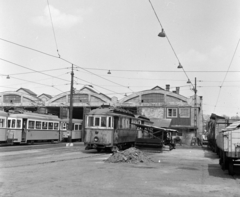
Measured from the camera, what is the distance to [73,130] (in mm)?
40438

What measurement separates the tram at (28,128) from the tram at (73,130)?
3.22m

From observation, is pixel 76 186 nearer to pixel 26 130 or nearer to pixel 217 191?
pixel 217 191

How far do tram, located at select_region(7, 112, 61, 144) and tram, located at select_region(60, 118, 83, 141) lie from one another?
3220 mm

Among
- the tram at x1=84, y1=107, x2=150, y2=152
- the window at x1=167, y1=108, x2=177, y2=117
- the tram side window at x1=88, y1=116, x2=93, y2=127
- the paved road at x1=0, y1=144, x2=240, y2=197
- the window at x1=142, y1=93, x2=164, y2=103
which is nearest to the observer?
the paved road at x1=0, y1=144, x2=240, y2=197

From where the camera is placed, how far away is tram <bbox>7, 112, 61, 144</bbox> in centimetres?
2722

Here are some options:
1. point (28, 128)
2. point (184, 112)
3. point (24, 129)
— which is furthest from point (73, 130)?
point (184, 112)

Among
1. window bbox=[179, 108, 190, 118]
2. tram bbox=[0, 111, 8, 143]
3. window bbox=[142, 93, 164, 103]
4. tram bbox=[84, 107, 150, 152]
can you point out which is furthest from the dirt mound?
window bbox=[142, 93, 164, 103]

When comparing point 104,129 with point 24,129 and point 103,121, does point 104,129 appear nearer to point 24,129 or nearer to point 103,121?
point 103,121

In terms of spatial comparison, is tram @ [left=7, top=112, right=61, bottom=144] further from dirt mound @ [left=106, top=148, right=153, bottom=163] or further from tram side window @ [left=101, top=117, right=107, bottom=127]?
dirt mound @ [left=106, top=148, right=153, bottom=163]

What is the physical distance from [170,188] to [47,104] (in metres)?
47.6

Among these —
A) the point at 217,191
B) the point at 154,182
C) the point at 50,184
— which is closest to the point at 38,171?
the point at 50,184

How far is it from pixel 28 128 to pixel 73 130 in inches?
480

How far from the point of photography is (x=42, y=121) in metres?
31.2

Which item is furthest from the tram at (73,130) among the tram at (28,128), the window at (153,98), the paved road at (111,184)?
the paved road at (111,184)
